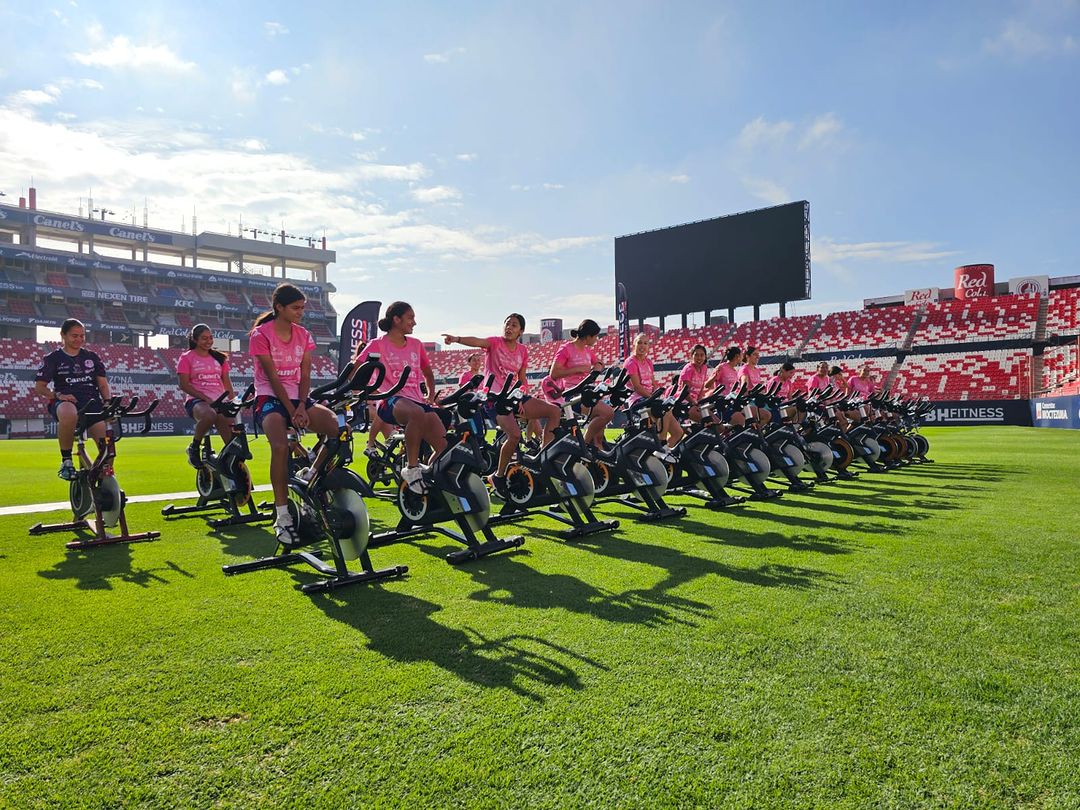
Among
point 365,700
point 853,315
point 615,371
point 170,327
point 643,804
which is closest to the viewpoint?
point 643,804

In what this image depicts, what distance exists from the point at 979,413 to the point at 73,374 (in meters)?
30.5

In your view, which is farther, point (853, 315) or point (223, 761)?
point (853, 315)

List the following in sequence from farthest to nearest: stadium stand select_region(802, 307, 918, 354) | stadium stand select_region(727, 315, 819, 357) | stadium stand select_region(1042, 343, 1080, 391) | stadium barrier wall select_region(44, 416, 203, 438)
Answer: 1. stadium stand select_region(727, 315, 819, 357)
2. stadium stand select_region(802, 307, 918, 354)
3. stadium barrier wall select_region(44, 416, 203, 438)
4. stadium stand select_region(1042, 343, 1080, 391)

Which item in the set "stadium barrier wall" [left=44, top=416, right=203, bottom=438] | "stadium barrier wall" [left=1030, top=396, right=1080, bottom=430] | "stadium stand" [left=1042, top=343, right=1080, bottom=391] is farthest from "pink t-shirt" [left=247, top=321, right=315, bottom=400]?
"stadium barrier wall" [left=44, top=416, right=203, bottom=438]

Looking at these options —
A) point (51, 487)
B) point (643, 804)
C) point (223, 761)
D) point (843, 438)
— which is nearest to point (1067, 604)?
point (643, 804)

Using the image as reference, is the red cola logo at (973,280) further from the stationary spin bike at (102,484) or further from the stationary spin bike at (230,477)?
the stationary spin bike at (102,484)

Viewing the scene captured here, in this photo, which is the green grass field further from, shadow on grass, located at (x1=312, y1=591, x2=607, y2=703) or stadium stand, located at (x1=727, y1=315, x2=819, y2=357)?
stadium stand, located at (x1=727, y1=315, x2=819, y2=357)

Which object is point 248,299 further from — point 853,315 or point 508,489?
point 508,489

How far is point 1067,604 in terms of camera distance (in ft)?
11.2

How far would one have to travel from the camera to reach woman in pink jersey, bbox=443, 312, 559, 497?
587 centimetres

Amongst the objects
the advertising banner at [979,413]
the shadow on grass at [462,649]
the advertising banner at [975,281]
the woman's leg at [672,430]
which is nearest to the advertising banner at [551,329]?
the advertising banner at [975,281]

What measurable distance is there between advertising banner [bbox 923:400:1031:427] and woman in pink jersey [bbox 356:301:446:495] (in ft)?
91.9

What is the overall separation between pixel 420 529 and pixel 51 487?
6.86 meters

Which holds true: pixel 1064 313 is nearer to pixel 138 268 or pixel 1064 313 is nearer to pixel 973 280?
pixel 973 280
